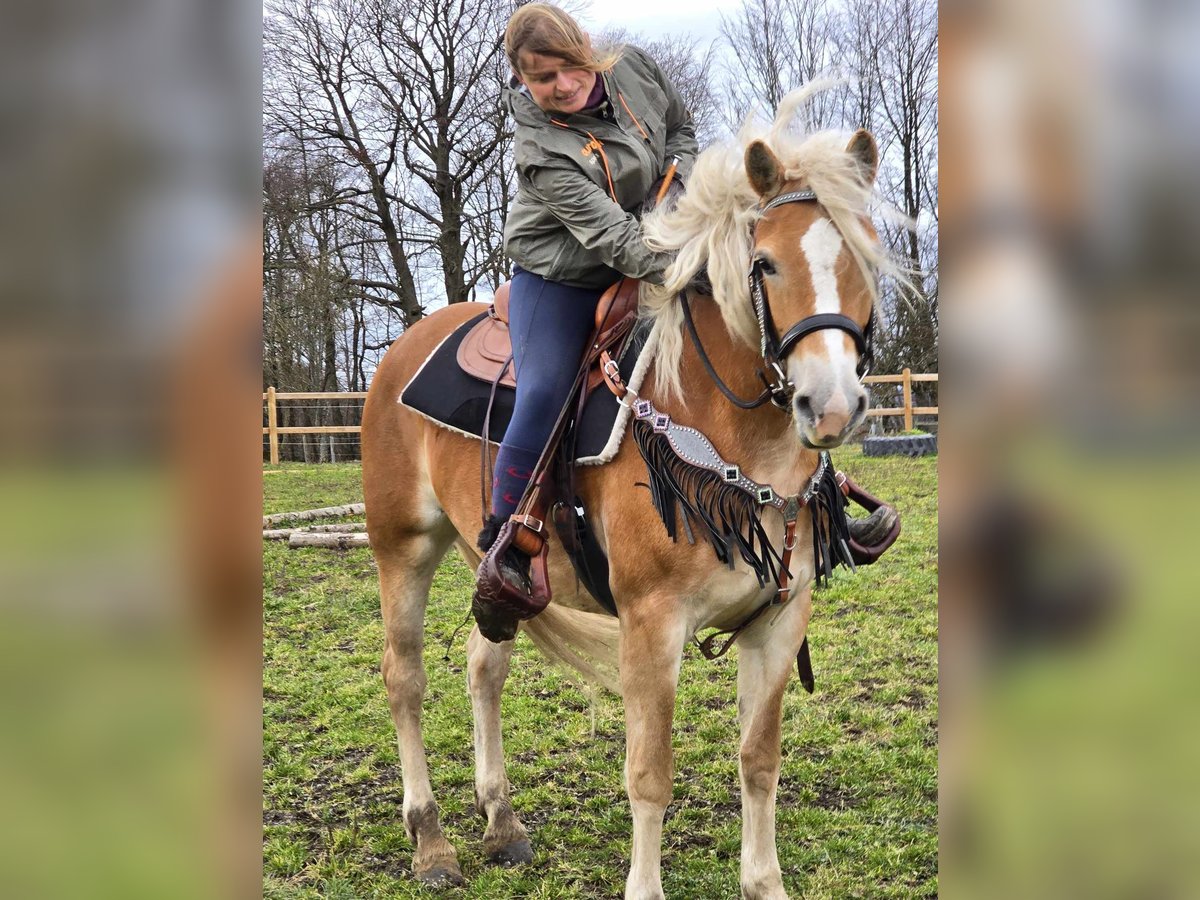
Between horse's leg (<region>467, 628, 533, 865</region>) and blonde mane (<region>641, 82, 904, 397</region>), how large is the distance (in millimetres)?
1715

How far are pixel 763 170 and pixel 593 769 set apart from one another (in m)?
3.11

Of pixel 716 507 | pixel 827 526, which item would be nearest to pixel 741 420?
pixel 716 507

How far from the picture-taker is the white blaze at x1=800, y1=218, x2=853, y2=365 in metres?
2.25

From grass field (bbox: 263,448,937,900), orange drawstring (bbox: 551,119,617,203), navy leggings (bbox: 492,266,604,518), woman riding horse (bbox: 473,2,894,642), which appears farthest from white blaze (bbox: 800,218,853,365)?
grass field (bbox: 263,448,937,900)

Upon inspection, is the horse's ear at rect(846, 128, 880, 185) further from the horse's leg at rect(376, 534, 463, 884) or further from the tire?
the tire

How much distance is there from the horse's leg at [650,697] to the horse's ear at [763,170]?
124cm

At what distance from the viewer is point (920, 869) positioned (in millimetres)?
3525

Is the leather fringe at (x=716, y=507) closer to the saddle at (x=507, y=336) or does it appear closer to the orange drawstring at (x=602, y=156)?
the saddle at (x=507, y=336)

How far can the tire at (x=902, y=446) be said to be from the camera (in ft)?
52.1

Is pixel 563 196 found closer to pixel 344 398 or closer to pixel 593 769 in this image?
pixel 593 769

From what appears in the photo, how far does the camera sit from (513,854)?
379 centimetres
